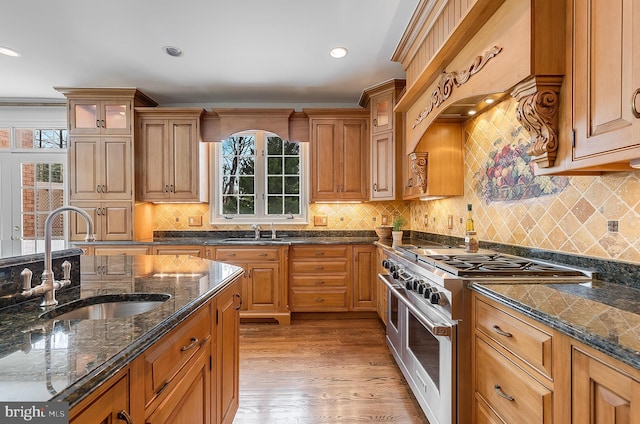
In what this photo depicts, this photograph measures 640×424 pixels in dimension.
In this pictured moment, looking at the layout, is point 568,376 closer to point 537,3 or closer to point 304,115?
point 537,3

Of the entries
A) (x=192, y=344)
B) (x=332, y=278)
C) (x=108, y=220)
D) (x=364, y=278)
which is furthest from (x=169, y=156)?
(x=192, y=344)

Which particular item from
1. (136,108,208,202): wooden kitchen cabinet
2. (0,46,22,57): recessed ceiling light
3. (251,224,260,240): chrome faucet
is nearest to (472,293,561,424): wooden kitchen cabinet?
(251,224,260,240): chrome faucet

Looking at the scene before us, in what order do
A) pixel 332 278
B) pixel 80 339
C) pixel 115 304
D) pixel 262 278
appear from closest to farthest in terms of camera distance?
pixel 80 339
pixel 115 304
pixel 262 278
pixel 332 278

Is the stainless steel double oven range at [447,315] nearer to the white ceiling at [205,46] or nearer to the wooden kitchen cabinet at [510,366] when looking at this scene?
the wooden kitchen cabinet at [510,366]

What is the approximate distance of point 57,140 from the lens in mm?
4113

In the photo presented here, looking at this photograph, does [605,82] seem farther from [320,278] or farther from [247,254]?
[247,254]

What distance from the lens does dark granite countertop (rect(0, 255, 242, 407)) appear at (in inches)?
22.9

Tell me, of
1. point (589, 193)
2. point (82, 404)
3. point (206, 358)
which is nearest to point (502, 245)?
point (589, 193)

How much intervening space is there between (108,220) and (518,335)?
413 centimetres

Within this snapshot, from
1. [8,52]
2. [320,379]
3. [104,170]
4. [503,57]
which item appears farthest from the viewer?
[104,170]

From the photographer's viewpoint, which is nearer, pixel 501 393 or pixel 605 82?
pixel 605 82

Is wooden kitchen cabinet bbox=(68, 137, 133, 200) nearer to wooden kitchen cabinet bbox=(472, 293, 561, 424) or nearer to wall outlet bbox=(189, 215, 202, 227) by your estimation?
wall outlet bbox=(189, 215, 202, 227)

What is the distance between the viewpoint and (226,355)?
5.07ft

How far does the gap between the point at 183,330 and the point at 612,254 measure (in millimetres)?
1842
